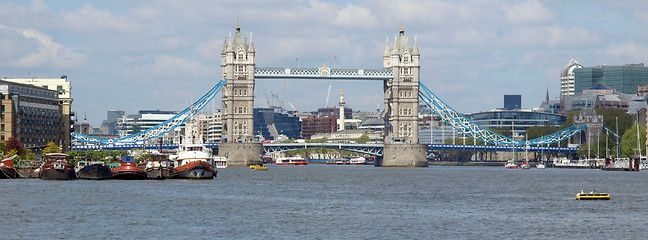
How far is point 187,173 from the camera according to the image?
366 ft

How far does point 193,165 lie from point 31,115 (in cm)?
4760

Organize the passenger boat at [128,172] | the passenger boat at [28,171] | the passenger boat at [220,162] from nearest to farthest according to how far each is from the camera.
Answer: the passenger boat at [128,172]
the passenger boat at [28,171]
the passenger boat at [220,162]

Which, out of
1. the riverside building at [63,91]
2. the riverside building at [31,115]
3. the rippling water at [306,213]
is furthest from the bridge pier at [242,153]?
the rippling water at [306,213]

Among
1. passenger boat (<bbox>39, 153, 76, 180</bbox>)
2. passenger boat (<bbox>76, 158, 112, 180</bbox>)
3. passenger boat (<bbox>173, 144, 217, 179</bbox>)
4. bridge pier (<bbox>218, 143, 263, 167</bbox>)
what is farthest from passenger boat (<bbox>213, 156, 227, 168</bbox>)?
passenger boat (<bbox>39, 153, 76, 180</bbox>)

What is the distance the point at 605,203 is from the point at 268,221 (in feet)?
Answer: 89.0

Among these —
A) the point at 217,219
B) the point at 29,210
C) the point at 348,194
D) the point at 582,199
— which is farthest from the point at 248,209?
the point at 582,199

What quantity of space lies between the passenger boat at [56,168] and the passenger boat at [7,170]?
4038 millimetres

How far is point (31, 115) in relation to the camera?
151 metres

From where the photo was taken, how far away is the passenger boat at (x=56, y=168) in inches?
4240

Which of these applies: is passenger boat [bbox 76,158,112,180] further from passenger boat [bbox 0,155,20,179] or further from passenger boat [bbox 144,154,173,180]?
passenger boat [bbox 0,155,20,179]

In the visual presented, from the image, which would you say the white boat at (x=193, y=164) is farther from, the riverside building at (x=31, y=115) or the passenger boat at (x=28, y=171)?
the riverside building at (x=31, y=115)

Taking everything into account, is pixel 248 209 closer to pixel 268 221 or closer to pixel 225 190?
pixel 268 221

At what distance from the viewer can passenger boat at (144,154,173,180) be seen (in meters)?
112

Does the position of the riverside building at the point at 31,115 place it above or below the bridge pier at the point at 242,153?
above
